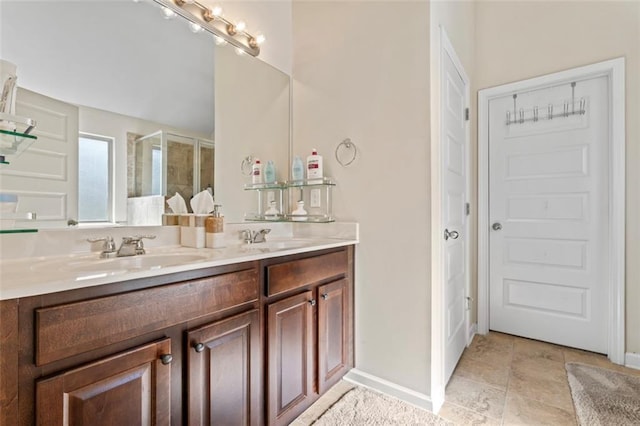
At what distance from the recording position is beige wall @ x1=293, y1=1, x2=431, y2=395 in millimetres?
1578

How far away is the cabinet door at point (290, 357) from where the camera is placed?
1.29 metres

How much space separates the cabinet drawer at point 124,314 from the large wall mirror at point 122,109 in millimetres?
→ 597

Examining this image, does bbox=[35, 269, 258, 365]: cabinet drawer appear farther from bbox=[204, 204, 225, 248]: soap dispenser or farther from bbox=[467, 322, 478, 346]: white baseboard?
bbox=[467, 322, 478, 346]: white baseboard

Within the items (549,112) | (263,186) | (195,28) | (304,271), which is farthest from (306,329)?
(549,112)

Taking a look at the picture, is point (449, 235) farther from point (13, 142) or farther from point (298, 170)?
point (13, 142)

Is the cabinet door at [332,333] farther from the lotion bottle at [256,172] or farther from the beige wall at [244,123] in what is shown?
the lotion bottle at [256,172]

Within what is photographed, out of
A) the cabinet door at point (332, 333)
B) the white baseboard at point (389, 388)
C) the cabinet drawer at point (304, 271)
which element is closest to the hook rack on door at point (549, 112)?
the cabinet drawer at point (304, 271)

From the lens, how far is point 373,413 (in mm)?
1506

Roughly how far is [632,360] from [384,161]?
2.15m

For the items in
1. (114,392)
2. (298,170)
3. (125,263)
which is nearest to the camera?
(114,392)

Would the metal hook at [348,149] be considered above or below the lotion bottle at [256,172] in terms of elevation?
above

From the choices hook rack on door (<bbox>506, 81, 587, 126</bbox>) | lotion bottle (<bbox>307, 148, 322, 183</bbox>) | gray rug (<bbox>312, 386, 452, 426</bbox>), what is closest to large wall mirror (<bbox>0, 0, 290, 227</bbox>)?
lotion bottle (<bbox>307, 148, 322, 183</bbox>)

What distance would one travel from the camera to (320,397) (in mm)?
1582

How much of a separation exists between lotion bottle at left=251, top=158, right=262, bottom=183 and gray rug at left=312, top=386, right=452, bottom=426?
4.54 feet
